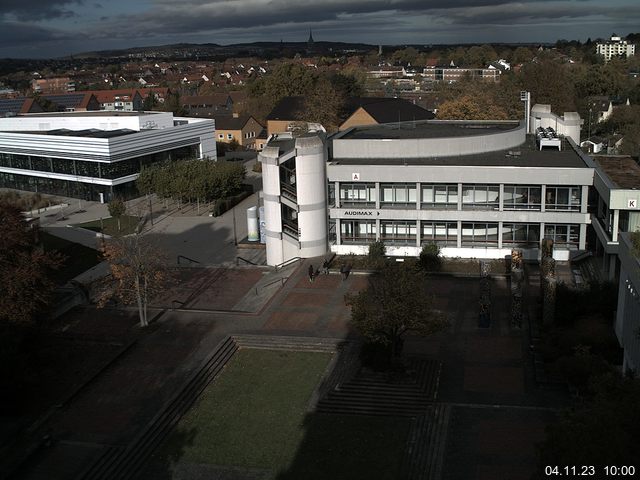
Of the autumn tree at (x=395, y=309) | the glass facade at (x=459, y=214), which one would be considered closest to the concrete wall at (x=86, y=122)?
the glass facade at (x=459, y=214)

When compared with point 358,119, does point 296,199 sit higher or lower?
lower

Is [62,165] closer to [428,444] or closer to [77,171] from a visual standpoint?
[77,171]

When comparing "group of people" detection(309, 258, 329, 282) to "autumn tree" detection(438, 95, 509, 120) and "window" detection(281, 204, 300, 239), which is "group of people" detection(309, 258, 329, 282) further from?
"autumn tree" detection(438, 95, 509, 120)

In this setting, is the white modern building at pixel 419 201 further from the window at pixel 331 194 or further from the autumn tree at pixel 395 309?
the autumn tree at pixel 395 309

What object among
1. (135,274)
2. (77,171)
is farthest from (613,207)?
(77,171)

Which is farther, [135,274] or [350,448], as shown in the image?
[135,274]

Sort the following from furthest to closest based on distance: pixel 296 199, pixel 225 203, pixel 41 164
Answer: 1. pixel 41 164
2. pixel 225 203
3. pixel 296 199
